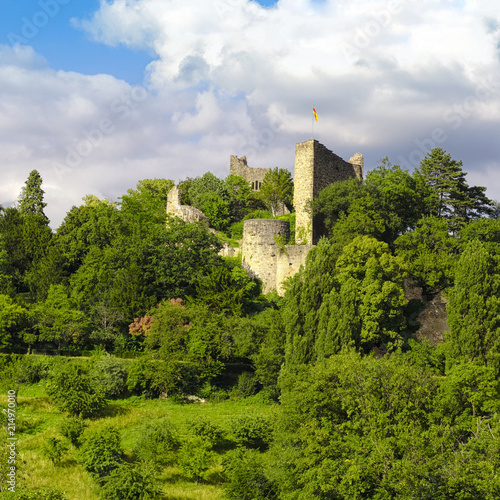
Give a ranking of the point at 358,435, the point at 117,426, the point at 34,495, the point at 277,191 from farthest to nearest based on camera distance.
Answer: the point at 277,191, the point at 117,426, the point at 358,435, the point at 34,495

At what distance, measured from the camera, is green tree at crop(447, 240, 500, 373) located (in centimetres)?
2983

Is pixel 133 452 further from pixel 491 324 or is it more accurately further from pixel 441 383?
pixel 491 324

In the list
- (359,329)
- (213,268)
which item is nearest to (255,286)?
(213,268)

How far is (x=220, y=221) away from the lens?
52938 mm

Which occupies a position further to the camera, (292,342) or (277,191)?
(277,191)

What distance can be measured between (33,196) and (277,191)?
67.9 ft

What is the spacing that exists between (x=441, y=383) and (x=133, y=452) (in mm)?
12676

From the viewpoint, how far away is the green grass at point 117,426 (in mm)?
24766

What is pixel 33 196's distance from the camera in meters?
56.8

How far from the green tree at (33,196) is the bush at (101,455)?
112 feet

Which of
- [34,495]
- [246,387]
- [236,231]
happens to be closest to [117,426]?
[246,387]

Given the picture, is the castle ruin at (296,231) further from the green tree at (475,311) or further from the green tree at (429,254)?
the green tree at (475,311)

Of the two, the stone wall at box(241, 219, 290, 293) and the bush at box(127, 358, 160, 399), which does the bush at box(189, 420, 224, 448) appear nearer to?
the bush at box(127, 358, 160, 399)

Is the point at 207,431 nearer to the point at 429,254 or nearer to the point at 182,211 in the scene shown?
the point at 429,254
